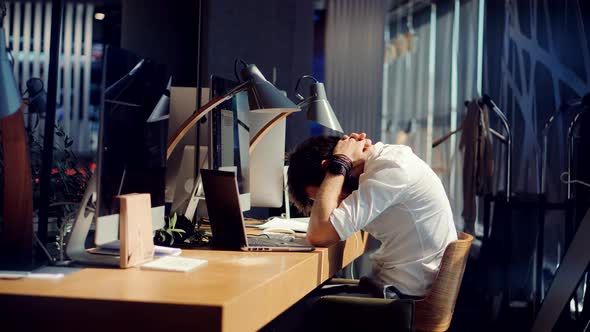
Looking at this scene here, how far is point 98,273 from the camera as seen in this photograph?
1683 millimetres

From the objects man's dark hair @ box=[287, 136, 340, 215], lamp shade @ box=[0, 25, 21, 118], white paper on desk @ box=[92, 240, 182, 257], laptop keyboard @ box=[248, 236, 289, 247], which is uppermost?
lamp shade @ box=[0, 25, 21, 118]

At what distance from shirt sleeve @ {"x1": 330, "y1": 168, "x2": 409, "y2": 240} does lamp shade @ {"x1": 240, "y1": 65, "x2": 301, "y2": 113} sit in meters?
0.37

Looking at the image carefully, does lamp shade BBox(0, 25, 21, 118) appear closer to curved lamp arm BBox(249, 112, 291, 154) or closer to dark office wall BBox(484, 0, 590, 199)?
curved lamp arm BBox(249, 112, 291, 154)

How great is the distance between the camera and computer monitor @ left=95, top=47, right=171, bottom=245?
5.51ft

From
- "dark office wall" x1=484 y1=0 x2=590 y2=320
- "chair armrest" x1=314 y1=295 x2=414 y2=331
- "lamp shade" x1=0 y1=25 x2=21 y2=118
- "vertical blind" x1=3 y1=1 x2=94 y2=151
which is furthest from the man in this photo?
"vertical blind" x1=3 y1=1 x2=94 y2=151

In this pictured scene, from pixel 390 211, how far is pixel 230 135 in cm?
66

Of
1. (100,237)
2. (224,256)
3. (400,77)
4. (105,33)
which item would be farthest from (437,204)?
(400,77)

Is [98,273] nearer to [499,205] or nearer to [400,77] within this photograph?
[499,205]

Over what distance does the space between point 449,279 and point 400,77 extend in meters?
7.70

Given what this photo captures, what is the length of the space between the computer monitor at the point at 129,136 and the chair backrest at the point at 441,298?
90 cm

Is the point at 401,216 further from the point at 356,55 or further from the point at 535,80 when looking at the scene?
the point at 535,80

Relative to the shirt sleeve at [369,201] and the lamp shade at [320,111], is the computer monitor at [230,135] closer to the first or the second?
the lamp shade at [320,111]

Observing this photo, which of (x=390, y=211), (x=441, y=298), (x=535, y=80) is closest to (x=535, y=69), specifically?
(x=535, y=80)

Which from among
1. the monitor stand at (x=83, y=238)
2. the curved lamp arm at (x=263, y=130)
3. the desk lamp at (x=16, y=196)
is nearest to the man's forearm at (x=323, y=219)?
the monitor stand at (x=83, y=238)
